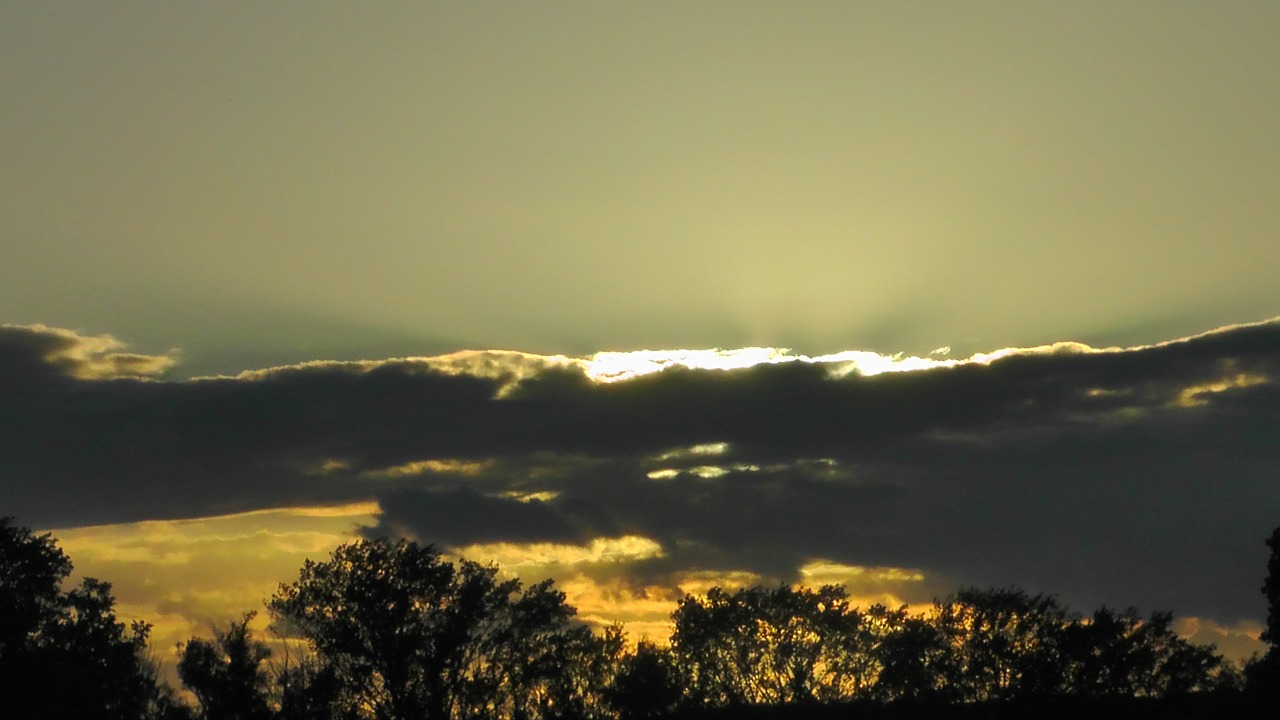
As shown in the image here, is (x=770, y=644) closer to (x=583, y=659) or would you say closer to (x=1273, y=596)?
(x=583, y=659)

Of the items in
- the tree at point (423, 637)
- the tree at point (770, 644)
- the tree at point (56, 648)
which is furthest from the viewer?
the tree at point (770, 644)

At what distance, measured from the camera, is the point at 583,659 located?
142250mm

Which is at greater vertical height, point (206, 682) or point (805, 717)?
Result: point (206, 682)

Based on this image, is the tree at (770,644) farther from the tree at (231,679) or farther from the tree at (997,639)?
Answer: the tree at (231,679)

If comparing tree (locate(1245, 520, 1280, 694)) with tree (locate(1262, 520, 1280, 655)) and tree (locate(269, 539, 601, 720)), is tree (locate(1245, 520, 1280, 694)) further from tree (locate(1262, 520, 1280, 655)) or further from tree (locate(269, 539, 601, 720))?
tree (locate(269, 539, 601, 720))

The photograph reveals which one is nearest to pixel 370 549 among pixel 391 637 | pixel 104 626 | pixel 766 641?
pixel 391 637

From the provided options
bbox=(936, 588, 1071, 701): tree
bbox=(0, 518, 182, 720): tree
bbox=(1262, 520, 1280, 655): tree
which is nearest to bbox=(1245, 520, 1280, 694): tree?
bbox=(1262, 520, 1280, 655): tree

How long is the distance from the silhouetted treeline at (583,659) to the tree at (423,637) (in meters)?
0.18

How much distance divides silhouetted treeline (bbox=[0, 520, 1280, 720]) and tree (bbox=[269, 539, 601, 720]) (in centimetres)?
18

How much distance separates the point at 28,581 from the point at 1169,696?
87.0m

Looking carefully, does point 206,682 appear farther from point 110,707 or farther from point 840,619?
point 840,619

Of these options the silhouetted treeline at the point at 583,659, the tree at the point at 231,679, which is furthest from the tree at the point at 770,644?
the tree at the point at 231,679

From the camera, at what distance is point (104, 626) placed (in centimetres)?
9956

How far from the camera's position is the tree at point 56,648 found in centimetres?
7869
